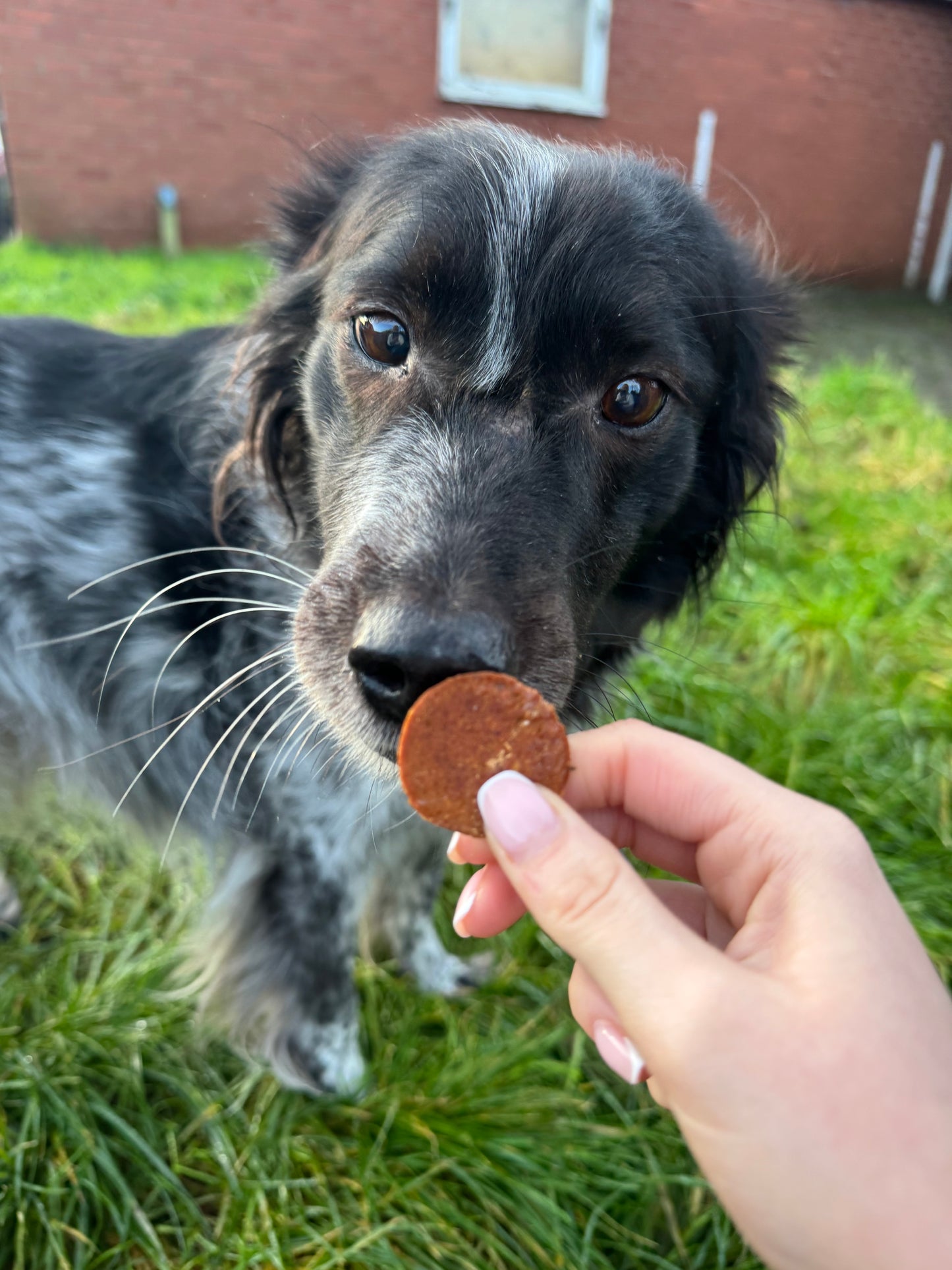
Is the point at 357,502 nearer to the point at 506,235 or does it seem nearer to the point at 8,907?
the point at 506,235

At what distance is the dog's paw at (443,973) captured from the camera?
2541 millimetres

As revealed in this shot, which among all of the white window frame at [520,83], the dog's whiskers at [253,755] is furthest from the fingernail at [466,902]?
the white window frame at [520,83]

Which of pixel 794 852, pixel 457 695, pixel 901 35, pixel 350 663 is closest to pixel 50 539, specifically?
pixel 350 663

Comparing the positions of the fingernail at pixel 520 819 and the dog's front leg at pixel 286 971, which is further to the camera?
the dog's front leg at pixel 286 971

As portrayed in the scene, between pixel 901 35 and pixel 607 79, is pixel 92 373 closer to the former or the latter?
pixel 607 79

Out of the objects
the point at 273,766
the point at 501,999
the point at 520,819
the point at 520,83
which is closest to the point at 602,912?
the point at 520,819

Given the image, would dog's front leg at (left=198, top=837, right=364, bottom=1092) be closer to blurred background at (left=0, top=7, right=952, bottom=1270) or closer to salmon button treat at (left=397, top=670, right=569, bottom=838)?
blurred background at (left=0, top=7, right=952, bottom=1270)

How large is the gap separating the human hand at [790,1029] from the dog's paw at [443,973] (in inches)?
61.9

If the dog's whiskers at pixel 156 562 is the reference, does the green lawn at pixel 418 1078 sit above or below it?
below

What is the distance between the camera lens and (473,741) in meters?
1.11

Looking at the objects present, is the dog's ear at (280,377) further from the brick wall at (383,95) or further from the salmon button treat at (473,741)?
the brick wall at (383,95)

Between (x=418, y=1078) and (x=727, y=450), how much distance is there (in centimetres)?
179

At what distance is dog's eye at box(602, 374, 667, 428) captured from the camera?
5.40 feet

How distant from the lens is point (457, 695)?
3.66 feet
